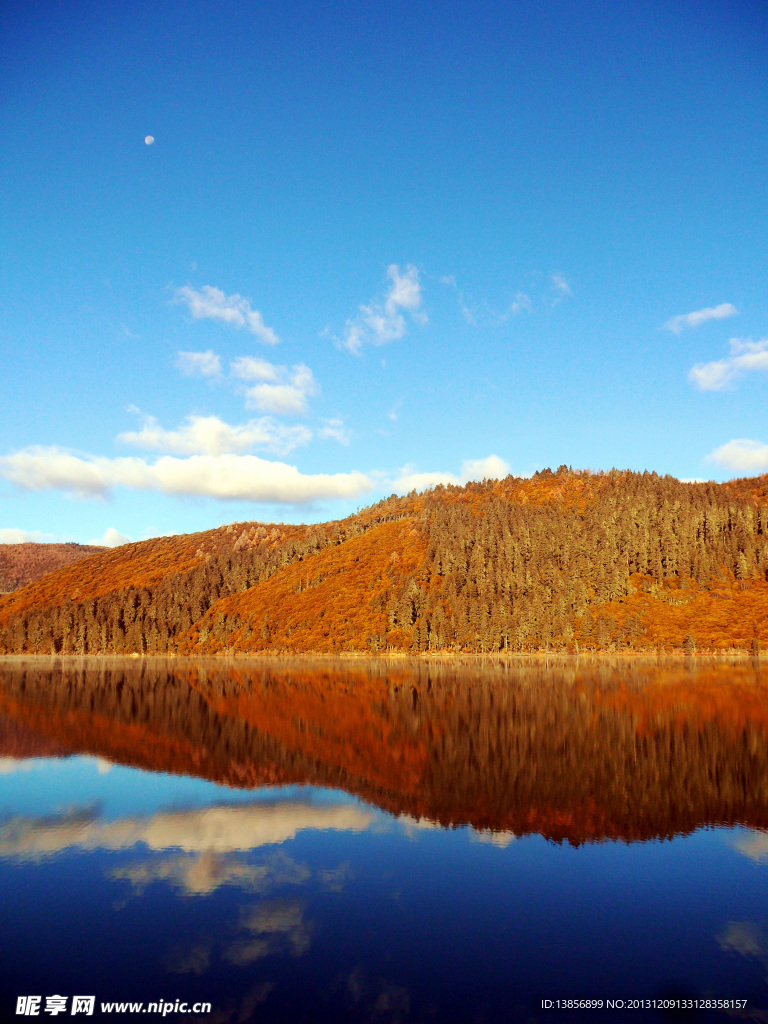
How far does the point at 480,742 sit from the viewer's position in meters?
42.9

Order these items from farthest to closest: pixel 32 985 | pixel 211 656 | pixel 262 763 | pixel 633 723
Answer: pixel 211 656, pixel 633 723, pixel 262 763, pixel 32 985

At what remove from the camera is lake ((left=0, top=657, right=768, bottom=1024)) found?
13.9 meters

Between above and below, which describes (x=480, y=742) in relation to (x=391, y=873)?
below

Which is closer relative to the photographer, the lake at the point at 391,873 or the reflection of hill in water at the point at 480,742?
the lake at the point at 391,873

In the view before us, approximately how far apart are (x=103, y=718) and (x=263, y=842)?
1670 inches

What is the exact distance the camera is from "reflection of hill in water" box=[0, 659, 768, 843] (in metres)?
28.4

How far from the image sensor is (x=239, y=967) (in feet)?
48.5

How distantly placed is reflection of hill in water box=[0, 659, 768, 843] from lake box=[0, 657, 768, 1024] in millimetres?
278

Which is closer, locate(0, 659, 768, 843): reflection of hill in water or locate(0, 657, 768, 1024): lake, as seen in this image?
locate(0, 657, 768, 1024): lake

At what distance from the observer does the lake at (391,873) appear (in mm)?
13922

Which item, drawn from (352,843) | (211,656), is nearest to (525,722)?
(352,843)

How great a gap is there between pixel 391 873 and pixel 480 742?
23.1m

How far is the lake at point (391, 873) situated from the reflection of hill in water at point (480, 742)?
278 millimetres

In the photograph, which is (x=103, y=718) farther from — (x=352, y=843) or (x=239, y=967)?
(x=239, y=967)
